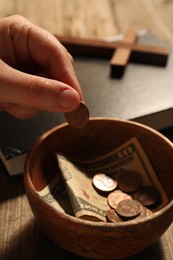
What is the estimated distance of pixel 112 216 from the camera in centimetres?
48

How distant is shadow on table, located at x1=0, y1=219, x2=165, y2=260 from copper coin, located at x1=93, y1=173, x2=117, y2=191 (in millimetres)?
108

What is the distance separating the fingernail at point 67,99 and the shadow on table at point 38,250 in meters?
0.19

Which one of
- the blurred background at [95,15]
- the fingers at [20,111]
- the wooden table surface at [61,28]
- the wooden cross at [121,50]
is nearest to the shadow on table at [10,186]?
the wooden table surface at [61,28]

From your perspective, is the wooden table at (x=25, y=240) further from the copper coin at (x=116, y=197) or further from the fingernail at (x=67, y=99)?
the fingernail at (x=67, y=99)

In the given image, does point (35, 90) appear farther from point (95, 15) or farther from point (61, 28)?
point (95, 15)

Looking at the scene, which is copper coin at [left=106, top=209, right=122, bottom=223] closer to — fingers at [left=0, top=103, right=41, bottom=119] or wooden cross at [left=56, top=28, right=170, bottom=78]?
fingers at [left=0, top=103, right=41, bottom=119]

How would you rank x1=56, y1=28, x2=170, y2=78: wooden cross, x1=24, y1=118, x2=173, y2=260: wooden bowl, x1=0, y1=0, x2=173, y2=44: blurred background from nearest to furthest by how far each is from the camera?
x1=24, y1=118, x2=173, y2=260: wooden bowl, x1=56, y1=28, x2=170, y2=78: wooden cross, x1=0, y1=0, x2=173, y2=44: blurred background

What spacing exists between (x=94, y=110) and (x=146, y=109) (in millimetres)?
97

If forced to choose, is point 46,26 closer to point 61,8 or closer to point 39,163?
point 61,8

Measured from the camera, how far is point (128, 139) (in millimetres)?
549

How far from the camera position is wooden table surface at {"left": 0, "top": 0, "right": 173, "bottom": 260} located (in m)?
0.47

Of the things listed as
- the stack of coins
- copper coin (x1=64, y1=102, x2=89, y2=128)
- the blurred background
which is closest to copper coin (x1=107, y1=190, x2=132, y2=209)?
the stack of coins

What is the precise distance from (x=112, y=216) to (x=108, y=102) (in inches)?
10.2

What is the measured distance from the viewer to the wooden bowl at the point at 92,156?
38cm
